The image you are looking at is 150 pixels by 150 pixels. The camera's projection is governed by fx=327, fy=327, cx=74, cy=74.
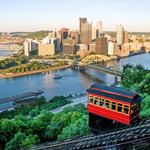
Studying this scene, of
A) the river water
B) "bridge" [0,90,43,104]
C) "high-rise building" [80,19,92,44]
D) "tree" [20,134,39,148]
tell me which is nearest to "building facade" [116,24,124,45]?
"high-rise building" [80,19,92,44]

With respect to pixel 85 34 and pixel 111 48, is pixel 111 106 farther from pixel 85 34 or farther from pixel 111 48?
pixel 85 34

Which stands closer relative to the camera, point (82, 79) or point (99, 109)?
point (99, 109)

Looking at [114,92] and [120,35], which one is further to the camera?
[120,35]

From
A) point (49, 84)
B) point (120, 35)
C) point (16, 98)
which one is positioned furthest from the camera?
point (120, 35)

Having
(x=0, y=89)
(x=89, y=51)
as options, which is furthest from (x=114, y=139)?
(x=89, y=51)

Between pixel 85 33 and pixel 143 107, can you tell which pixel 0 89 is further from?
pixel 85 33

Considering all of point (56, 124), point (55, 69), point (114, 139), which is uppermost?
point (114, 139)

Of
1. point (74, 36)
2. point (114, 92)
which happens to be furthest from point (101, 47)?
point (114, 92)
